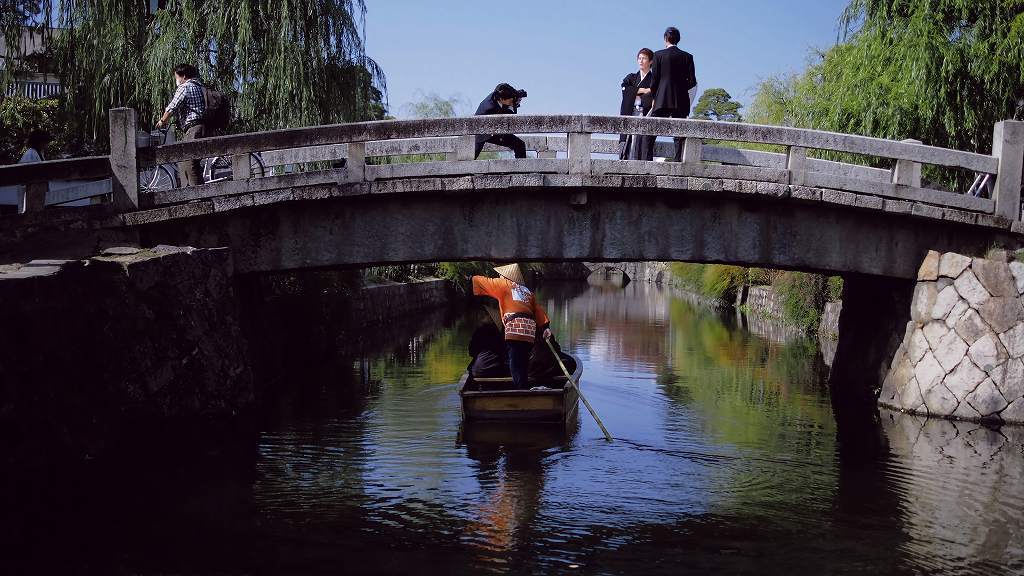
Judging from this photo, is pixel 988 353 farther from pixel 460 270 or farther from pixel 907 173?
pixel 460 270

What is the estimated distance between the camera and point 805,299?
904 inches

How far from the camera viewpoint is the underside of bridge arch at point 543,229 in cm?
1185

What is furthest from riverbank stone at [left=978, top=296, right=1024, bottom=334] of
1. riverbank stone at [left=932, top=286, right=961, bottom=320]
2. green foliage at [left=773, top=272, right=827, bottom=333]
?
green foliage at [left=773, top=272, right=827, bottom=333]

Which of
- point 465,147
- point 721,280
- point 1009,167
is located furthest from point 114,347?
point 721,280

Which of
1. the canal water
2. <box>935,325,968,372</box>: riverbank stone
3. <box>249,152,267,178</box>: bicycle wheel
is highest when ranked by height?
<box>249,152,267,178</box>: bicycle wheel

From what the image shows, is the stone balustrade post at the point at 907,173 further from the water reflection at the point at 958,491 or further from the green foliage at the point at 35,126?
the green foliage at the point at 35,126

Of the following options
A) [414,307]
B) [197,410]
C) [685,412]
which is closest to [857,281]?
[685,412]

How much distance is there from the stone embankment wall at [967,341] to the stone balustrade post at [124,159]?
8.91m

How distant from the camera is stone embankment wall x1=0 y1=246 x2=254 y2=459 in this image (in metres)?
7.48

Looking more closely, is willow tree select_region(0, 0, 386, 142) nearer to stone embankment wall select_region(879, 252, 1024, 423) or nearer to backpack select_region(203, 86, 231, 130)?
backpack select_region(203, 86, 231, 130)

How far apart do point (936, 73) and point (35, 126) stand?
1663 centimetres

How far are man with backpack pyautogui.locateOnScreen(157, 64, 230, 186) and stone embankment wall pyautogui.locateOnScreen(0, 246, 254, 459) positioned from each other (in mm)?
1076

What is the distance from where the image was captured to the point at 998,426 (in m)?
11.4

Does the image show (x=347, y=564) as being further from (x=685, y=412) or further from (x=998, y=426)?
(x=998, y=426)
